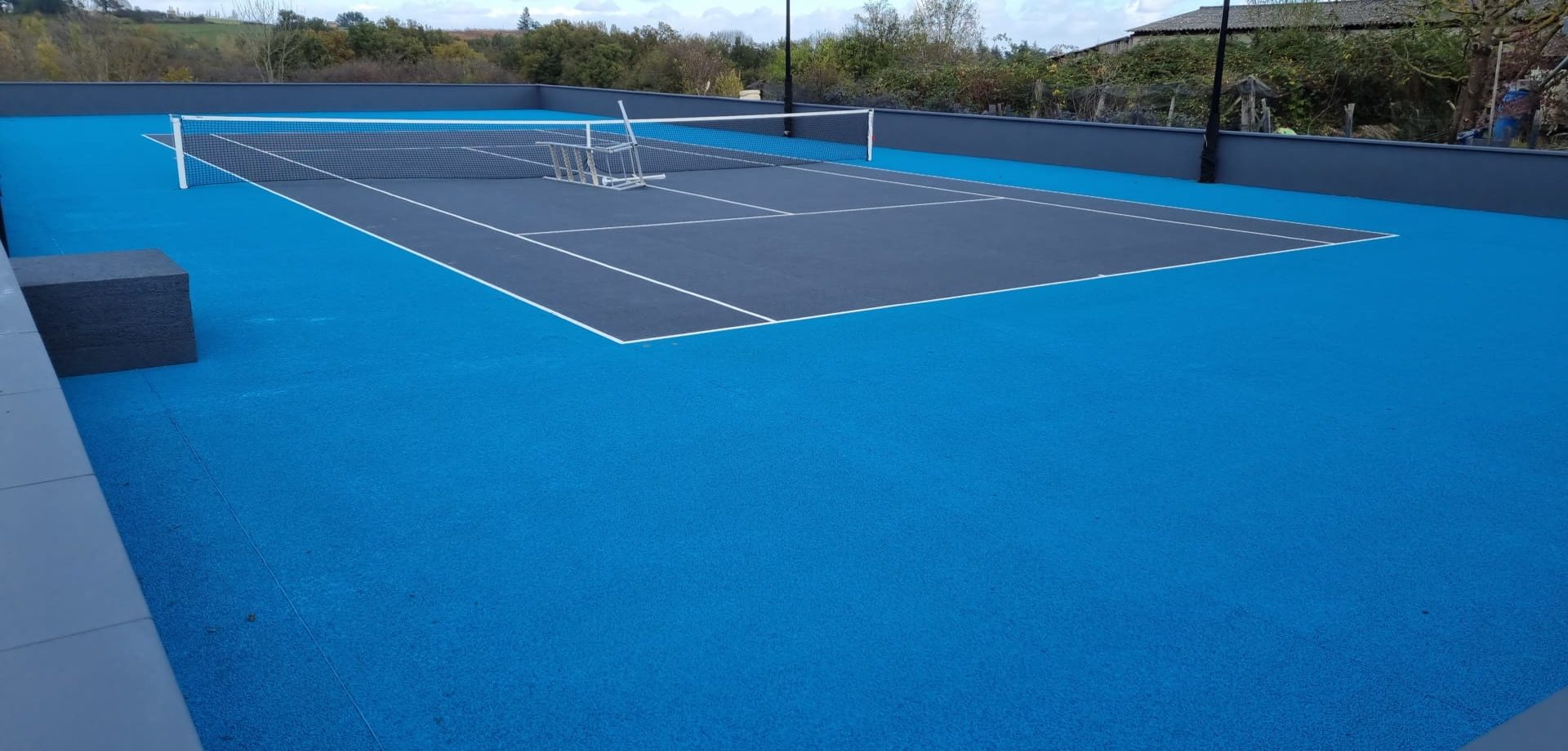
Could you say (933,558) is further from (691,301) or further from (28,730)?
(691,301)

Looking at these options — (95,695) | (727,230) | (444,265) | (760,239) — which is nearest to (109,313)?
(444,265)

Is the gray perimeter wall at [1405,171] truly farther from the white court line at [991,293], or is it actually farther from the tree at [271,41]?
the tree at [271,41]

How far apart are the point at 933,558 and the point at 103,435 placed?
4.55m

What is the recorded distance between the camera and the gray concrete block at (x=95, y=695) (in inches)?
94.3

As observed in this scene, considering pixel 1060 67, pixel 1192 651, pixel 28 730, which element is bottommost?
pixel 1192 651

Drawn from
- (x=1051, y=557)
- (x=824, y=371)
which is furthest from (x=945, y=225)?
(x=1051, y=557)

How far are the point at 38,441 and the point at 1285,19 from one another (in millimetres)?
39378

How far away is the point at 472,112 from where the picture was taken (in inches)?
1437

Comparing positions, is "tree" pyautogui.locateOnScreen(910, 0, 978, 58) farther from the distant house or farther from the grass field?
Answer: the grass field

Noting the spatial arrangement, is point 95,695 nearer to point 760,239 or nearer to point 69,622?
point 69,622

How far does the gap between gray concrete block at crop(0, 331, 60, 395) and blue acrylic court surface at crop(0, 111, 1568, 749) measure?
76 centimetres

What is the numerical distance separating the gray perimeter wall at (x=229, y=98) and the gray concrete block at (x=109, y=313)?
91.3ft

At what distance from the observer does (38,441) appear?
4078mm

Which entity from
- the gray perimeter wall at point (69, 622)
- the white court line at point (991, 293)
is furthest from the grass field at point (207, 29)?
the gray perimeter wall at point (69, 622)
